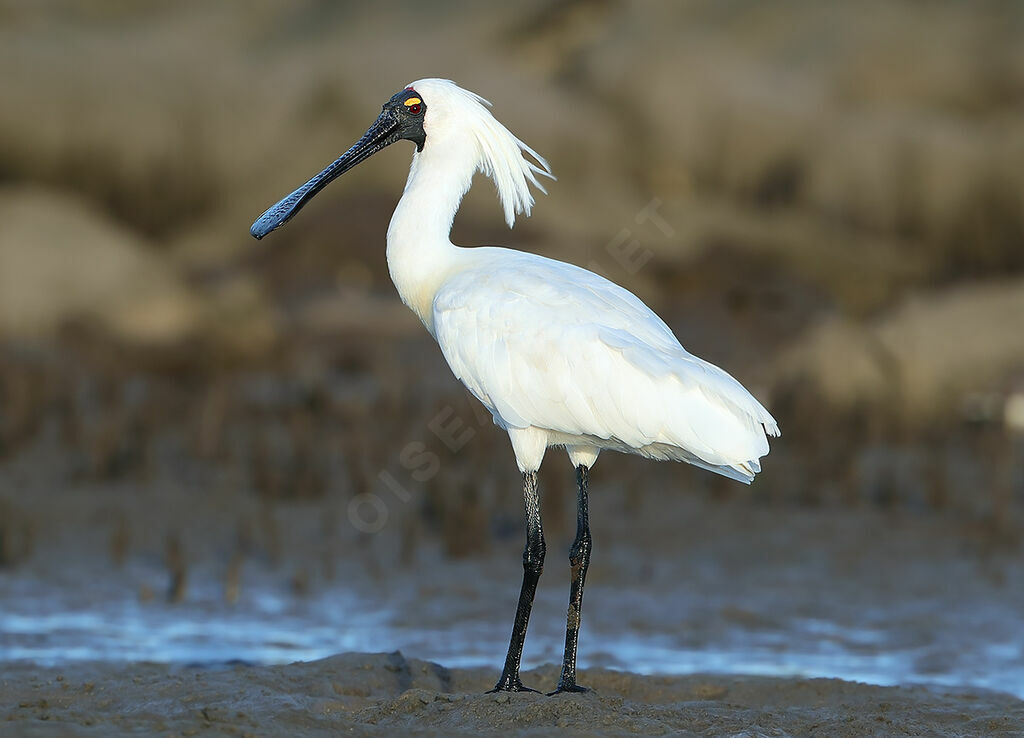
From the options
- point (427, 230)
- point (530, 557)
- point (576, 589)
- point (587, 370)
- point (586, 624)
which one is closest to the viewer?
point (587, 370)

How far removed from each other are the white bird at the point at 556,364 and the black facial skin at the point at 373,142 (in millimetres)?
256

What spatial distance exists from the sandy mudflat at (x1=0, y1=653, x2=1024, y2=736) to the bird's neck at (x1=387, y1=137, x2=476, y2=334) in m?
1.85

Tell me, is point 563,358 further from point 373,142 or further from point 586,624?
point 586,624

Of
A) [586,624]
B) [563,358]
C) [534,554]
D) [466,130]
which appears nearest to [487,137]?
[466,130]

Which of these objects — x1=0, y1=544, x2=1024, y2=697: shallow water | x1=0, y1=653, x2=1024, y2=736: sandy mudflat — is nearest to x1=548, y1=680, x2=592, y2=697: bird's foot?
x1=0, y1=653, x2=1024, y2=736: sandy mudflat

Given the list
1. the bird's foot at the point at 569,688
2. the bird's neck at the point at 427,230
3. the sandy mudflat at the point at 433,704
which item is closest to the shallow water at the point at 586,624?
the sandy mudflat at the point at 433,704

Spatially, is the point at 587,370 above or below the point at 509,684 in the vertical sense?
above

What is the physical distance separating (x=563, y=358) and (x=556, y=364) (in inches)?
1.7

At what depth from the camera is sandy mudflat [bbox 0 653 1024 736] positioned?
6047mm

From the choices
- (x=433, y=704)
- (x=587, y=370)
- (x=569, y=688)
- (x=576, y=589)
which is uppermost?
(x=587, y=370)

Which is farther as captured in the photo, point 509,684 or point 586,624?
point 586,624

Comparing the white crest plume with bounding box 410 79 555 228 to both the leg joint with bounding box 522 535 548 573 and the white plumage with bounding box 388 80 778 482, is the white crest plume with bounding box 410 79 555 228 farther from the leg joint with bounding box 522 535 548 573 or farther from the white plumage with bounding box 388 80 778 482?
the leg joint with bounding box 522 535 548 573

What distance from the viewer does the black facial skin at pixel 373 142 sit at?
7.69 m

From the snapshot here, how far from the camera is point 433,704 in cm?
634
